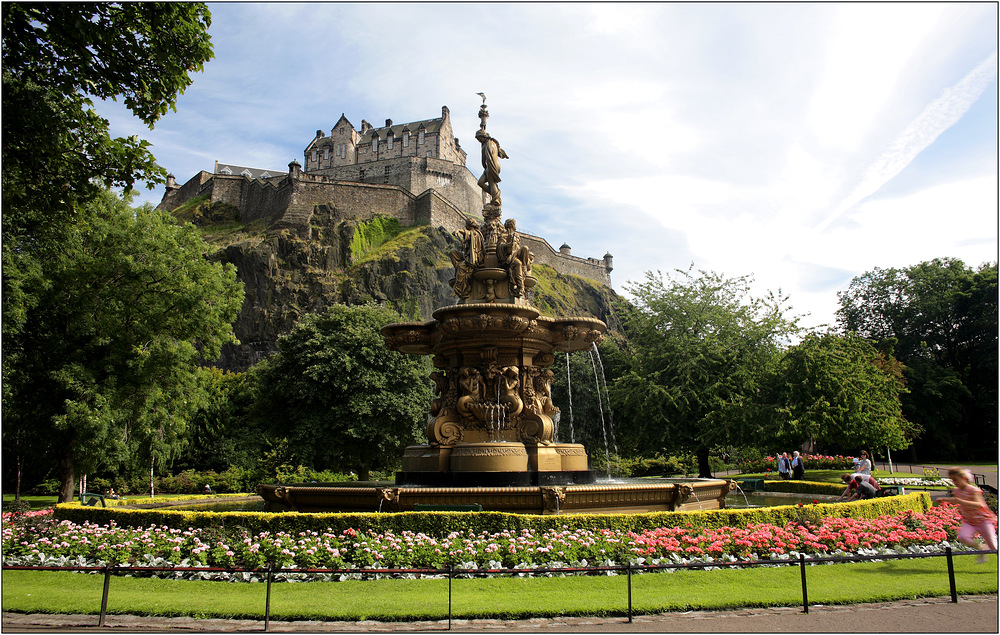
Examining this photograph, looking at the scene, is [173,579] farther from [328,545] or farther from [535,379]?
[535,379]

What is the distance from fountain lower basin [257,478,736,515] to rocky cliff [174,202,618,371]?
49832 millimetres

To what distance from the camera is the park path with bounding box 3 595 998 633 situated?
231 inches

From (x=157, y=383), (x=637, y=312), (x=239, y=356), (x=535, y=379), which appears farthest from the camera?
(x=239, y=356)

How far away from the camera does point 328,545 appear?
824 centimetres

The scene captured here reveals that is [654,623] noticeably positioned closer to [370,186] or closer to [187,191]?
[370,186]

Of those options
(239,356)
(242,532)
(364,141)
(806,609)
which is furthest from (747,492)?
(364,141)

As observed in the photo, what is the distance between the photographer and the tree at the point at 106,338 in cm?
1952

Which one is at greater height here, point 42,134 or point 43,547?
point 42,134

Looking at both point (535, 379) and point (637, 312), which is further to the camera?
point (637, 312)

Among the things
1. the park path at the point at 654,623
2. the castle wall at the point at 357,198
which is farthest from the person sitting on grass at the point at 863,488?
the castle wall at the point at 357,198

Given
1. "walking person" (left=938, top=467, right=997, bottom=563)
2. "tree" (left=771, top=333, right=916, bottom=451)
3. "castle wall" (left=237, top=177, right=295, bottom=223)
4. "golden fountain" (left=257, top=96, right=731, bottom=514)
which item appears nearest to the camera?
"walking person" (left=938, top=467, right=997, bottom=563)

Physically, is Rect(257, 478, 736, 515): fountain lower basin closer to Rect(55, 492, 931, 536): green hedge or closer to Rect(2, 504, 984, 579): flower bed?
Rect(55, 492, 931, 536): green hedge

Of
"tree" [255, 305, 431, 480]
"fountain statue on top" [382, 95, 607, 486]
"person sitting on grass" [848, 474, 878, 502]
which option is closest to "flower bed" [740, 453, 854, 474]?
"tree" [255, 305, 431, 480]

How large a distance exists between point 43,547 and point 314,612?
5279 mm
